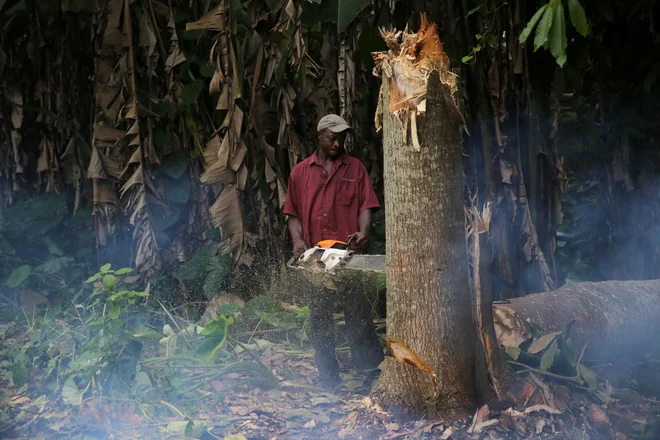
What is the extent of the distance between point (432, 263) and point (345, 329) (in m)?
1.30

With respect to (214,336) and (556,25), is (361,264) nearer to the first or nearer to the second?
(214,336)

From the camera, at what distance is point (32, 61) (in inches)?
316

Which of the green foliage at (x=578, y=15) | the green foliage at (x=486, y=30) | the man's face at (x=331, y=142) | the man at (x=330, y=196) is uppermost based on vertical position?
the green foliage at (x=486, y=30)

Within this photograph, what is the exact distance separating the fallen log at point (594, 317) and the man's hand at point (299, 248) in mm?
1389

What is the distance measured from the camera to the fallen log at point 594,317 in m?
4.47

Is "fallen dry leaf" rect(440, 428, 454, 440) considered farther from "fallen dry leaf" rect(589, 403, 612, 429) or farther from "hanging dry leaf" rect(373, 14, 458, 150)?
"hanging dry leaf" rect(373, 14, 458, 150)

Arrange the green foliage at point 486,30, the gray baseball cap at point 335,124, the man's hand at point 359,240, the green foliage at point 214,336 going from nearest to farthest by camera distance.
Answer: the green foliage at point 214,336, the man's hand at point 359,240, the gray baseball cap at point 335,124, the green foliage at point 486,30

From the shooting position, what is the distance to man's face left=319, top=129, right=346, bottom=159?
5.21m

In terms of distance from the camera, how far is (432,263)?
3791 millimetres

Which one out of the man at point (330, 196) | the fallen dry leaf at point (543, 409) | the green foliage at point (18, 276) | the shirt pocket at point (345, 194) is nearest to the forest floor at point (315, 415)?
the fallen dry leaf at point (543, 409)

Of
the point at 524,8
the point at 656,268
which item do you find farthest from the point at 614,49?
the point at 656,268

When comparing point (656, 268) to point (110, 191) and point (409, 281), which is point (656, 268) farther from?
point (110, 191)

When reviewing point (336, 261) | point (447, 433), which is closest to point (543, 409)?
point (447, 433)

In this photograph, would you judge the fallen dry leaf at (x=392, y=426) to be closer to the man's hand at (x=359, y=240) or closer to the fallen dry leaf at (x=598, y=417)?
the fallen dry leaf at (x=598, y=417)
